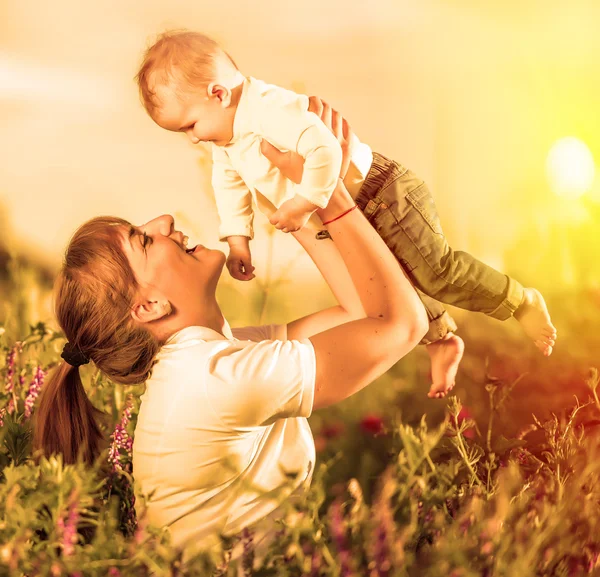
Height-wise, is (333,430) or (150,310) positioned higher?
(150,310)

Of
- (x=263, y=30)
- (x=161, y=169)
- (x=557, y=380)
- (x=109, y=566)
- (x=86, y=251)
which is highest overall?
(x=263, y=30)

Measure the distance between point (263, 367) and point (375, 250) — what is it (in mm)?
274

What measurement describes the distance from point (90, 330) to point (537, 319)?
807mm

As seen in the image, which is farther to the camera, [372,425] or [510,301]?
[372,425]

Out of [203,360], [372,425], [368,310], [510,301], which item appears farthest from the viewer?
[372,425]

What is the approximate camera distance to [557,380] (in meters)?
1.63

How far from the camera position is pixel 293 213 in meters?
1.28

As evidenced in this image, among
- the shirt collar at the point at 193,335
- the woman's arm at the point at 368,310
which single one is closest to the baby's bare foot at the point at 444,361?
the woman's arm at the point at 368,310

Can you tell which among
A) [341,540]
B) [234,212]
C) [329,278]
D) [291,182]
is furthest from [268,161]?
[341,540]

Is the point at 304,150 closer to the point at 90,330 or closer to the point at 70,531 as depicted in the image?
the point at 90,330

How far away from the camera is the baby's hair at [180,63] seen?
1302 millimetres

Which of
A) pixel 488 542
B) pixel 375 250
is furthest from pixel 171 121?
pixel 488 542

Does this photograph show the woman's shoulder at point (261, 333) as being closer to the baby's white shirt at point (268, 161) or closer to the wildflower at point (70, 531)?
the baby's white shirt at point (268, 161)

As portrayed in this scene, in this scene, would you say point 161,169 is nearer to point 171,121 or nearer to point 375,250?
point 171,121
